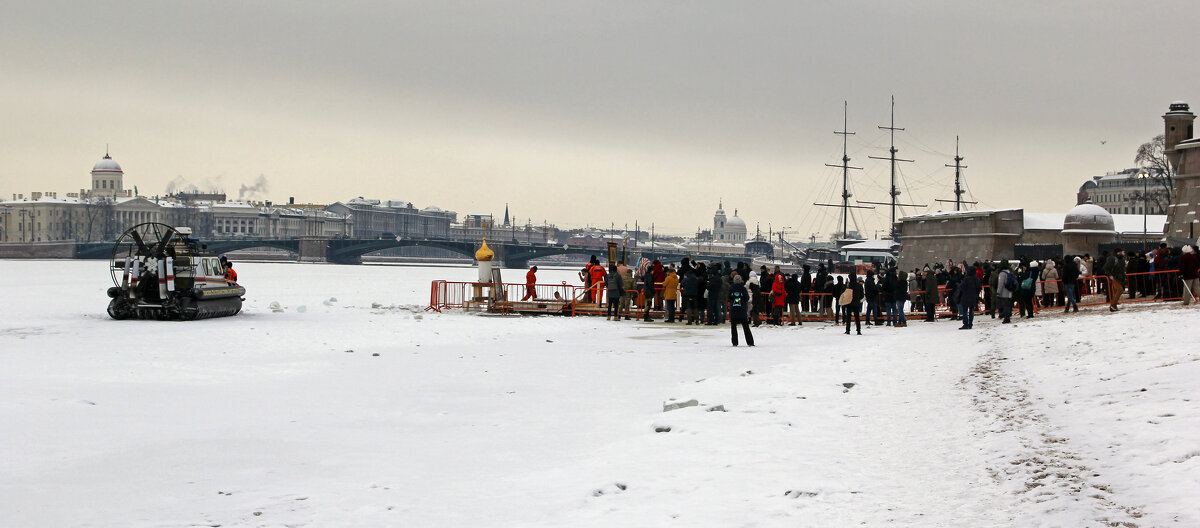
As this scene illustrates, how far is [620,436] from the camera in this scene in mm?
9547

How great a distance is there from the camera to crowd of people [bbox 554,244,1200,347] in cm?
2175

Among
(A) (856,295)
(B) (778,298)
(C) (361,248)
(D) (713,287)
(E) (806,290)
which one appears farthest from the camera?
(C) (361,248)

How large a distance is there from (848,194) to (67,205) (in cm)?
12989

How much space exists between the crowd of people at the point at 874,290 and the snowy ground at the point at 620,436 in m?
4.55

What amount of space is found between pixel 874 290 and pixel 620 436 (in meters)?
15.5

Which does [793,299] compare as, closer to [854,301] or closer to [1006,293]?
[854,301]

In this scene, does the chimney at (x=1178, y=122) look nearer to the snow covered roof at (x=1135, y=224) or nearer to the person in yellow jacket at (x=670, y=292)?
the snow covered roof at (x=1135, y=224)

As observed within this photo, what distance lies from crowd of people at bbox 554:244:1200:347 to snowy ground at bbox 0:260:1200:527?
4.55 meters

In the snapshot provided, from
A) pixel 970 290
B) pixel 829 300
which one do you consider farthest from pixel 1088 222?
pixel 970 290

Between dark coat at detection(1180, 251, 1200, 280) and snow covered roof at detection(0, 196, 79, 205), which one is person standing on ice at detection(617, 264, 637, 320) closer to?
dark coat at detection(1180, 251, 1200, 280)

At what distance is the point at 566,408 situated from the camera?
11398 millimetres

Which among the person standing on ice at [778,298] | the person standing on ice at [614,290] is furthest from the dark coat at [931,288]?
the person standing on ice at [614,290]

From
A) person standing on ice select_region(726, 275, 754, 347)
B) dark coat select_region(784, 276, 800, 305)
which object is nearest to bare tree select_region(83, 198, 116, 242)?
dark coat select_region(784, 276, 800, 305)

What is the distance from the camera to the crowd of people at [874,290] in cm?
2175
